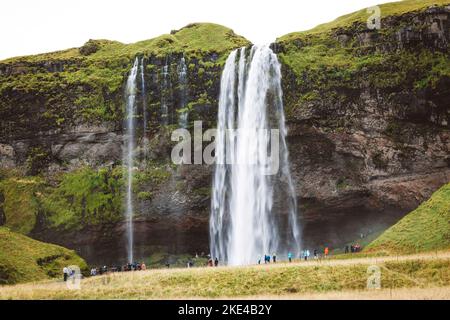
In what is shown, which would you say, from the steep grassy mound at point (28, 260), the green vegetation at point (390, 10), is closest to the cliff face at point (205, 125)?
the green vegetation at point (390, 10)

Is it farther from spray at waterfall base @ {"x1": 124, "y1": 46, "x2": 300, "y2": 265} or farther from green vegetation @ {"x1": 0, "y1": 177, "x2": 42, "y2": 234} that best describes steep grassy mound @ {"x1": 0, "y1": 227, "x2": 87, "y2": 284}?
spray at waterfall base @ {"x1": 124, "y1": 46, "x2": 300, "y2": 265}

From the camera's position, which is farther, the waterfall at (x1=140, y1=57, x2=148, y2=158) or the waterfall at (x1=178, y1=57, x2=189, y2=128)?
the waterfall at (x1=140, y1=57, x2=148, y2=158)

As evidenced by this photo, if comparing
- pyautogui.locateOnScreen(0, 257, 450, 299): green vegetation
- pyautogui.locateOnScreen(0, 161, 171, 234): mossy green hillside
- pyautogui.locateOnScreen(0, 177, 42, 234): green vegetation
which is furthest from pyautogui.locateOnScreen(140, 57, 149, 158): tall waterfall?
pyautogui.locateOnScreen(0, 257, 450, 299): green vegetation

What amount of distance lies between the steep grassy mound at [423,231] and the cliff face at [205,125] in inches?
367

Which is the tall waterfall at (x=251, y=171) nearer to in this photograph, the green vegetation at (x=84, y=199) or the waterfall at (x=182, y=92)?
the waterfall at (x=182, y=92)

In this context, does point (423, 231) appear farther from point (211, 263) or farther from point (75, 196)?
point (75, 196)

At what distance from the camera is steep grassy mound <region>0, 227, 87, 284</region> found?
132 ft

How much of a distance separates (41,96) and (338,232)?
36836 millimetres

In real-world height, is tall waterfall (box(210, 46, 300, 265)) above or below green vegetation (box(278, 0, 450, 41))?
below

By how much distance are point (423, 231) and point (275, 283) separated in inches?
645

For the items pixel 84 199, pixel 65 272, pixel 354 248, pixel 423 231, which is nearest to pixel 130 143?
pixel 84 199

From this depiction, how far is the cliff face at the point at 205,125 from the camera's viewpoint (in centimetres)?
5491

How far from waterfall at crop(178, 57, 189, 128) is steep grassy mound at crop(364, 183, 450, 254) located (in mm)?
25906

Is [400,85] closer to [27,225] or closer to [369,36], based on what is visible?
[369,36]
